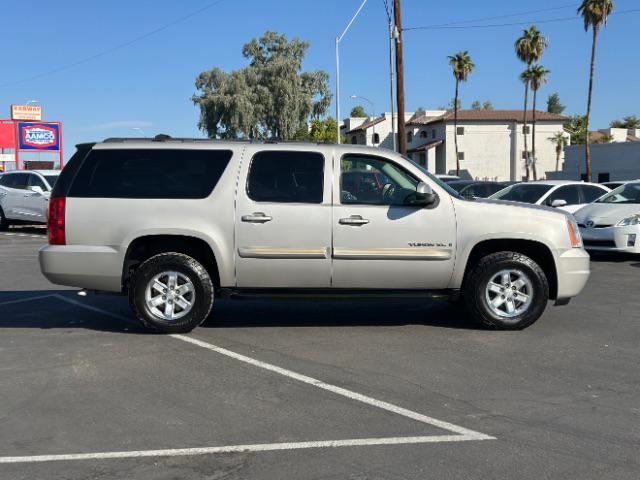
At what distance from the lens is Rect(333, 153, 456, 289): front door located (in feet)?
24.1

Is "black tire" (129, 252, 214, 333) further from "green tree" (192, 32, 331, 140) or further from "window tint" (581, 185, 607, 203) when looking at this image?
"green tree" (192, 32, 331, 140)

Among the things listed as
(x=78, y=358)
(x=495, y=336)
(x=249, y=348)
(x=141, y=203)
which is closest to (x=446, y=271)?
(x=495, y=336)

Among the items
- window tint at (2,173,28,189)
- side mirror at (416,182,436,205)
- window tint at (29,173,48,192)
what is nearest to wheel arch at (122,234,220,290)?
side mirror at (416,182,436,205)

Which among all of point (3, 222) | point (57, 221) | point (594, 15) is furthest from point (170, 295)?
point (594, 15)

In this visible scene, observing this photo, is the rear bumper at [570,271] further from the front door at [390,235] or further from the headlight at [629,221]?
the headlight at [629,221]

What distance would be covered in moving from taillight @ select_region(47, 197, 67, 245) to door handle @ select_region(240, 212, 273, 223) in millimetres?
1787

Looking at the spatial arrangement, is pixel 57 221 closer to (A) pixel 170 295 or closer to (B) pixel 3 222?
(A) pixel 170 295

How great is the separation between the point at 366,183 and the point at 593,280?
5549mm

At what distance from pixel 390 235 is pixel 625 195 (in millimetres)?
9022

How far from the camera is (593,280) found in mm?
11445

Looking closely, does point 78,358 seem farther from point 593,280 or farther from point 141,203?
point 593,280

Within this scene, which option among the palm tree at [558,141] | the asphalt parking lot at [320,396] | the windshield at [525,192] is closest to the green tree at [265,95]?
the palm tree at [558,141]

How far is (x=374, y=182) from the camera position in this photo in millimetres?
7539

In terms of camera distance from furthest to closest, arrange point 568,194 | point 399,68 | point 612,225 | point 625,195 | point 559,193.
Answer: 1. point 399,68
2. point 568,194
3. point 559,193
4. point 625,195
5. point 612,225
